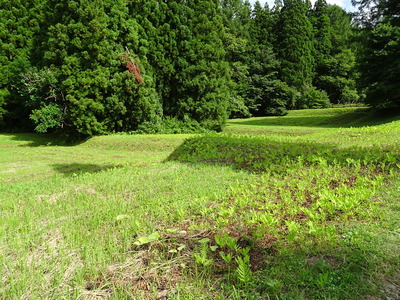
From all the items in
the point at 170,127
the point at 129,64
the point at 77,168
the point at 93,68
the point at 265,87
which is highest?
the point at 129,64

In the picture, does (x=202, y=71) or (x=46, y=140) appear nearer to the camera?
(x=46, y=140)

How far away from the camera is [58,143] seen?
55.8 feet

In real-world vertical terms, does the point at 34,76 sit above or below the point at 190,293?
above

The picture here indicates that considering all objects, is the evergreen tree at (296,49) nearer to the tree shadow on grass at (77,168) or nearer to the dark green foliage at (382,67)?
the dark green foliage at (382,67)

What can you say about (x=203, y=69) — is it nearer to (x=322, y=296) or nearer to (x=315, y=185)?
(x=315, y=185)

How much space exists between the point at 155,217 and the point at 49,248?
99 cm

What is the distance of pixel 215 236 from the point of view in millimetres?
2125

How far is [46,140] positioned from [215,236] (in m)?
19.1

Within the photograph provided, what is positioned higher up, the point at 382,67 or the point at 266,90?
the point at 382,67

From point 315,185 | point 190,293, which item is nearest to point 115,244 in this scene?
Answer: point 190,293

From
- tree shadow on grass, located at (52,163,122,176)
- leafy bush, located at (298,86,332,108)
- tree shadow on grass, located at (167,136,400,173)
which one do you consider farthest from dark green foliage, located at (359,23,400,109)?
tree shadow on grass, located at (52,163,122,176)

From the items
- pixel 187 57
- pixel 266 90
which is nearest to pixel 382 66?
pixel 187 57

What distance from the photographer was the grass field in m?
1.67

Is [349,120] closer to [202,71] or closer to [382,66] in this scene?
[382,66]
